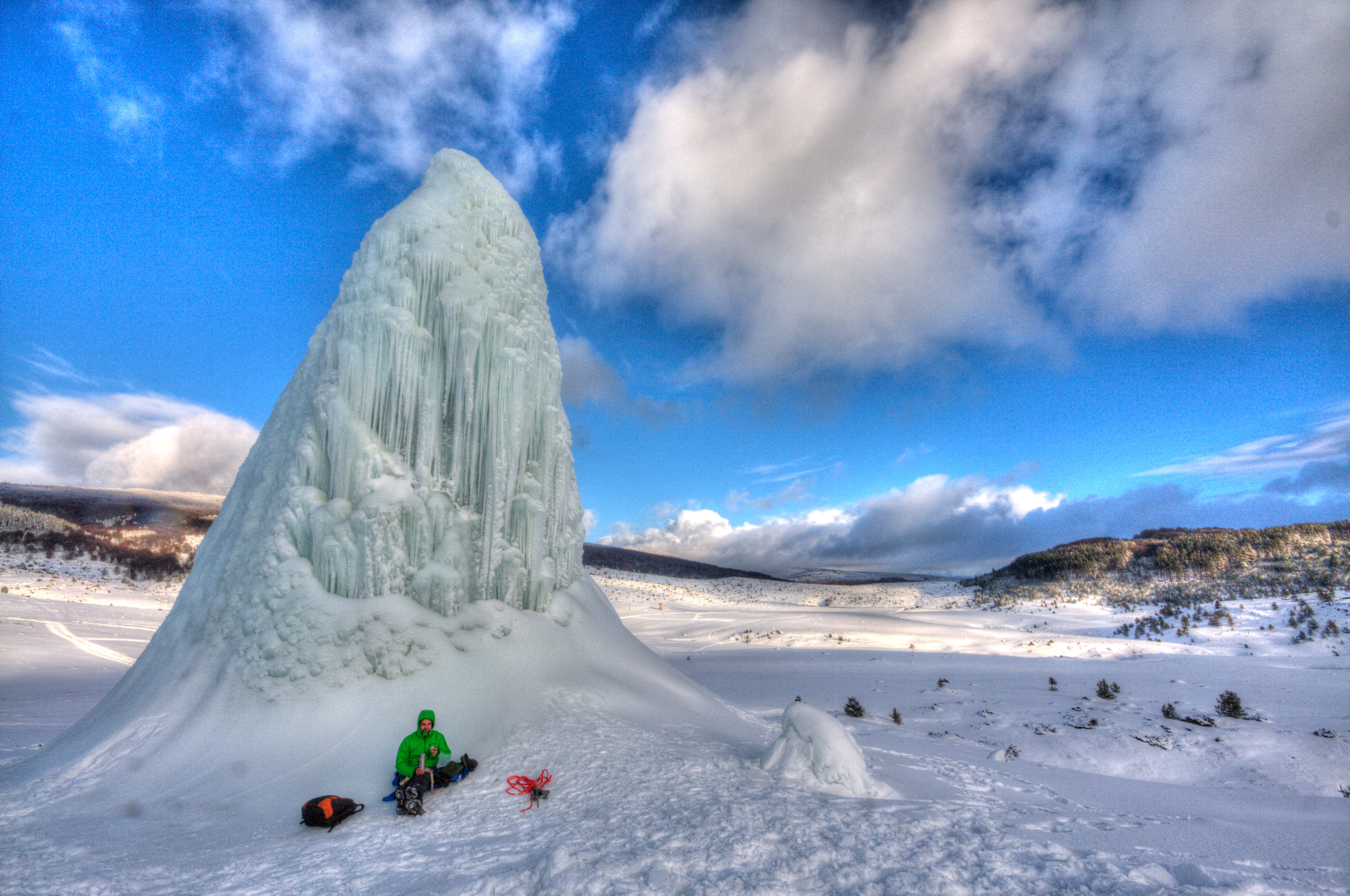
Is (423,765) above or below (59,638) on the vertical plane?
above

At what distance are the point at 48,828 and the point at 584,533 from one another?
7.33 meters

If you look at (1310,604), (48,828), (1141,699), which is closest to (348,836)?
(48,828)

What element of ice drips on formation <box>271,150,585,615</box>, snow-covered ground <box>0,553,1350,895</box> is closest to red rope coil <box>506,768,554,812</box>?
snow-covered ground <box>0,553,1350,895</box>

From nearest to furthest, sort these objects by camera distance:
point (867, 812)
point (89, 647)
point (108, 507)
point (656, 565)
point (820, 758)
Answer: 1. point (867, 812)
2. point (820, 758)
3. point (89, 647)
4. point (108, 507)
5. point (656, 565)

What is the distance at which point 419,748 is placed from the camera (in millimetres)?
5266

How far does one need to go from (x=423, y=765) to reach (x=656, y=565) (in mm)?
63233

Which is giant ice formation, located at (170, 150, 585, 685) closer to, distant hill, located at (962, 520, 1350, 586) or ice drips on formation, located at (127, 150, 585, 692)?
ice drips on formation, located at (127, 150, 585, 692)

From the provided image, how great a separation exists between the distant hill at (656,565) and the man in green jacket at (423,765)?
51.9 metres

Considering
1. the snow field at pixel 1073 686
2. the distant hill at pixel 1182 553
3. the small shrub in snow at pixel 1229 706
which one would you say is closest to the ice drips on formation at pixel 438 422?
the snow field at pixel 1073 686

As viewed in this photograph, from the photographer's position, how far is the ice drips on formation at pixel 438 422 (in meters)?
7.30

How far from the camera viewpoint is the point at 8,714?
9891mm

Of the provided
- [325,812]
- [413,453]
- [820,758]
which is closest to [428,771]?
[325,812]

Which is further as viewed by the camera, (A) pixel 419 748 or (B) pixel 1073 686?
(B) pixel 1073 686

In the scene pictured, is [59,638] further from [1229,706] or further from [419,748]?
[1229,706]
